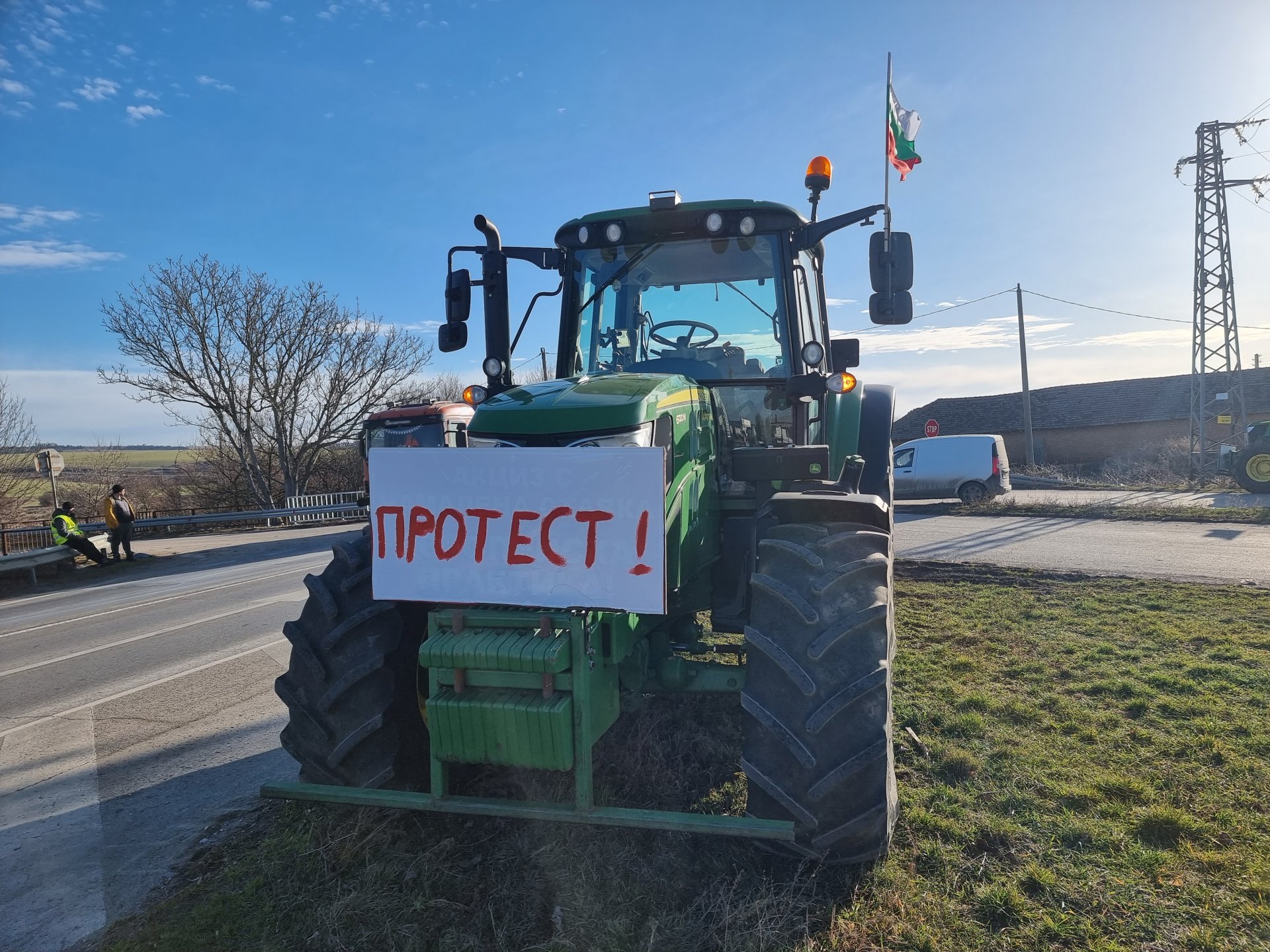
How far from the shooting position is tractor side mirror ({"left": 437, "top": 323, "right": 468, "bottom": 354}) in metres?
4.57

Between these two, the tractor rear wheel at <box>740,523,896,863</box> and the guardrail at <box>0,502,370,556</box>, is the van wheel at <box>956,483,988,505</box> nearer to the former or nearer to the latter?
the guardrail at <box>0,502,370,556</box>

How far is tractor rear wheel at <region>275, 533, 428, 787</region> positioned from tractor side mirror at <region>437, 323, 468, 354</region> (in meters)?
1.84

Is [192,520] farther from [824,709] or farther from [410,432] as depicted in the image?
[824,709]

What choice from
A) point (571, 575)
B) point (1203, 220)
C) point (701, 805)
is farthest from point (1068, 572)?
point (1203, 220)

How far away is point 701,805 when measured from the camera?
339cm

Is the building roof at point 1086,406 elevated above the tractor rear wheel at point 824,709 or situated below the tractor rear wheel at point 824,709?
above

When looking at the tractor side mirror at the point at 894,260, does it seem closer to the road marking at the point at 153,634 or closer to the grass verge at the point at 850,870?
the grass verge at the point at 850,870

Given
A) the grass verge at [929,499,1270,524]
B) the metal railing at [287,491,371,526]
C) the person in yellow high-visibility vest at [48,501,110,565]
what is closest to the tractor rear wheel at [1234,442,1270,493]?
the grass verge at [929,499,1270,524]

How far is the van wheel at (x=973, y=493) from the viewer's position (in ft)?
59.9

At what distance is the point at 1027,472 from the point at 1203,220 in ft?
28.4

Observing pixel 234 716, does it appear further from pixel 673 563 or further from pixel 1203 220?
pixel 1203 220

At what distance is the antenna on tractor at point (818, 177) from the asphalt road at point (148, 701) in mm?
4216

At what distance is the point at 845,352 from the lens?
4.61 m

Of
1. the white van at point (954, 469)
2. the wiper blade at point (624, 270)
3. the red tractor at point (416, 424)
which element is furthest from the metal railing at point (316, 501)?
the wiper blade at point (624, 270)
